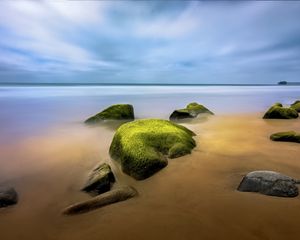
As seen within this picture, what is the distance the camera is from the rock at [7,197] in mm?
4323

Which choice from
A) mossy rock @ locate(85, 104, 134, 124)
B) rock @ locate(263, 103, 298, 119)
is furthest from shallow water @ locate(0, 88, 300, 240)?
rock @ locate(263, 103, 298, 119)

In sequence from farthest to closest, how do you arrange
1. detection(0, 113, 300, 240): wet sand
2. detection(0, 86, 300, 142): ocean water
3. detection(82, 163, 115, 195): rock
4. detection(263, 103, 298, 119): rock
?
detection(263, 103, 298, 119): rock → detection(0, 86, 300, 142): ocean water → detection(82, 163, 115, 195): rock → detection(0, 113, 300, 240): wet sand

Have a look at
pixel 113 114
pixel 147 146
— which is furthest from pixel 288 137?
pixel 113 114

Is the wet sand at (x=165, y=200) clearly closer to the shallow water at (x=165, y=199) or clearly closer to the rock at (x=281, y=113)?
the shallow water at (x=165, y=199)

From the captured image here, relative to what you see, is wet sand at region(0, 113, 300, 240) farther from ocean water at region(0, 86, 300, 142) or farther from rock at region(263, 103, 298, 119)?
rock at region(263, 103, 298, 119)

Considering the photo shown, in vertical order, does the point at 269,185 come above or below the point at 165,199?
above

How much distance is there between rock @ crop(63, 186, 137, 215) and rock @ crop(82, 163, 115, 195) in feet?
1.32

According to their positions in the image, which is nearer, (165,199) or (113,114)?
(165,199)

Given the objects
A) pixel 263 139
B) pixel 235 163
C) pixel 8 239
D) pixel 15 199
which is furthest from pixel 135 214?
pixel 263 139

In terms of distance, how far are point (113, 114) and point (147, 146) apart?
8264 mm

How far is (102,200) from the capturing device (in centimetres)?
427

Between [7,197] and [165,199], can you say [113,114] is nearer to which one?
[7,197]

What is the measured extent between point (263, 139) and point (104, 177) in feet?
19.3

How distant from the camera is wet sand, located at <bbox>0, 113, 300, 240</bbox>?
3498mm
